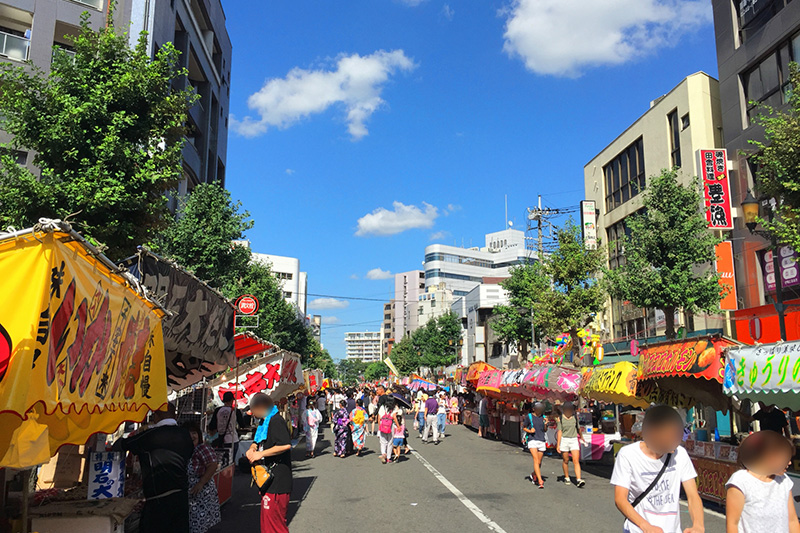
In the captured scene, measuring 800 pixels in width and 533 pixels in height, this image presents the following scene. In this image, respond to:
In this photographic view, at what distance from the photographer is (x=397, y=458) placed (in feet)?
55.9

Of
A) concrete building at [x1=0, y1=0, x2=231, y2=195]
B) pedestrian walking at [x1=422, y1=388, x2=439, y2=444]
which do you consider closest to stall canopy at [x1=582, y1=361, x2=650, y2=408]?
pedestrian walking at [x1=422, y1=388, x2=439, y2=444]

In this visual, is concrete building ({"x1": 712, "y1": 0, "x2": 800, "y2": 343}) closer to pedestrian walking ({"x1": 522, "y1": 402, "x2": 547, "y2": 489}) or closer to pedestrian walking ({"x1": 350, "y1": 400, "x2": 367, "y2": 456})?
pedestrian walking ({"x1": 522, "y1": 402, "x2": 547, "y2": 489})

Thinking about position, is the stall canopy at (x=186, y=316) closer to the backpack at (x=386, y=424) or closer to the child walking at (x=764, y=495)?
the child walking at (x=764, y=495)

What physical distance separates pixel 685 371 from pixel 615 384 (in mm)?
2507

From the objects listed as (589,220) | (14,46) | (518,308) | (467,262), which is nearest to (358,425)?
(14,46)

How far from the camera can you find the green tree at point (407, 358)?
89.6 metres

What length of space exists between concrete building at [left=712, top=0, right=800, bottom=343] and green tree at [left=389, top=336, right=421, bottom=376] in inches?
2567

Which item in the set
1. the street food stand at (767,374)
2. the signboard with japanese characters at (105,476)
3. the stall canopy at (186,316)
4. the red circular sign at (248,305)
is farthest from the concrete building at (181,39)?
the street food stand at (767,374)

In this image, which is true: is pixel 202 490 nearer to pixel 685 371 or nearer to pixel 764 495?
pixel 764 495

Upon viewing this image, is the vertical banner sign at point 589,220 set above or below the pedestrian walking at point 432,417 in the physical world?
above

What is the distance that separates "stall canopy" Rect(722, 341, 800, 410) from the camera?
323 inches

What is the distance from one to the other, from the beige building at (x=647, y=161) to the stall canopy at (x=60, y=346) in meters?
20.3

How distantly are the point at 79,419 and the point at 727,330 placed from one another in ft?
82.6

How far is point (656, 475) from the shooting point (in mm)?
4164
